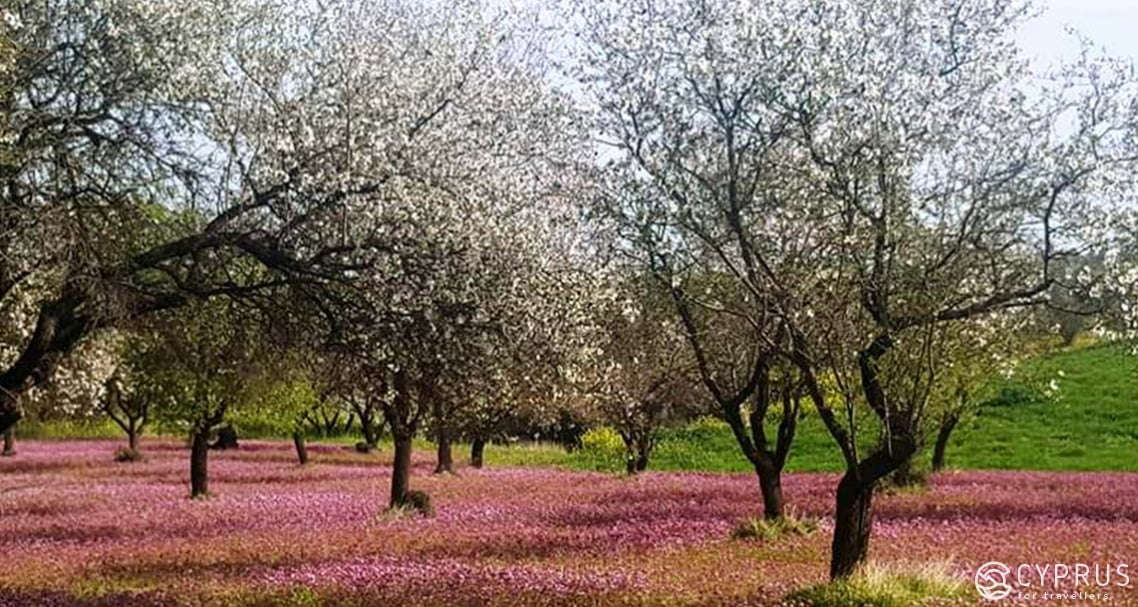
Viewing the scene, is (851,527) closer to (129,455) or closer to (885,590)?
(885,590)

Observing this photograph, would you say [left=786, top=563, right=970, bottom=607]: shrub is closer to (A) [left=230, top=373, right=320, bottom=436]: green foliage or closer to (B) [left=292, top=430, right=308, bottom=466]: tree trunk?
(A) [left=230, top=373, right=320, bottom=436]: green foliage

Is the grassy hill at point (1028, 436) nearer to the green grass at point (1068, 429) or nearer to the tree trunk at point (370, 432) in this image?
the green grass at point (1068, 429)

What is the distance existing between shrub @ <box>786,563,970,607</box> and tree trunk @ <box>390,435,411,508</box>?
17.9m

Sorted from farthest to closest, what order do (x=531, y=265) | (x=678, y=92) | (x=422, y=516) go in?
(x=422, y=516)
(x=678, y=92)
(x=531, y=265)

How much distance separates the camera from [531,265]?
1557 cm

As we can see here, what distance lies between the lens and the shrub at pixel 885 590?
592 inches

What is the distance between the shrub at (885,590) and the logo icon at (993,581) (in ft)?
0.95

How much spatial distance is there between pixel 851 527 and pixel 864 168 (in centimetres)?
461

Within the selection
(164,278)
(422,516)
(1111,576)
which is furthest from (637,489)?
(164,278)

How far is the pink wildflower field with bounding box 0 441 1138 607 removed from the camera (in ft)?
57.7

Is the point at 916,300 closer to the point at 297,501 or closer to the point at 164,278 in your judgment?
the point at 164,278

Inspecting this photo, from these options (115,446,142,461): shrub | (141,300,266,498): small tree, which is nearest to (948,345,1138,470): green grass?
(141,300,266,498): small tree

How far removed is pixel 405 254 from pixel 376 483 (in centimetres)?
3249

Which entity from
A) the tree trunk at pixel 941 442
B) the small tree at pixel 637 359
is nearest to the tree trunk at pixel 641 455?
the small tree at pixel 637 359
